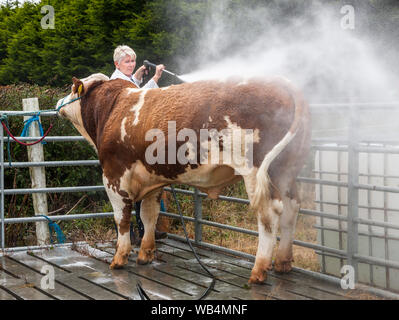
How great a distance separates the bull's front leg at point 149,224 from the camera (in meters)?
5.25

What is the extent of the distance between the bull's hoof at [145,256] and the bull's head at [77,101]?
4.00 ft

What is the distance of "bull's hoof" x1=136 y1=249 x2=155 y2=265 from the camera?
520cm

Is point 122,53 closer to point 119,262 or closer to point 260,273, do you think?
point 119,262

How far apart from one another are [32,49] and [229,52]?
6.92 m

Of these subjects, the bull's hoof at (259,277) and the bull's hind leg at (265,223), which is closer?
the bull's hind leg at (265,223)

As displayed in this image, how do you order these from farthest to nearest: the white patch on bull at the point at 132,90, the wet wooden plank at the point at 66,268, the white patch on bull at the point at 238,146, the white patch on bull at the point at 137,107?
the white patch on bull at the point at 132,90
the white patch on bull at the point at 137,107
the wet wooden plank at the point at 66,268
the white patch on bull at the point at 238,146

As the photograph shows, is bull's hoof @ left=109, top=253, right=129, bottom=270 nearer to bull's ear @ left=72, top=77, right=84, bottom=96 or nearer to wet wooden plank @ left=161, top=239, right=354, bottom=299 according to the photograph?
wet wooden plank @ left=161, top=239, right=354, bottom=299

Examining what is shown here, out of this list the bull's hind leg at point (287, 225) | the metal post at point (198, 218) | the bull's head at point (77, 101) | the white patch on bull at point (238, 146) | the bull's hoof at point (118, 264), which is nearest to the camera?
the white patch on bull at point (238, 146)

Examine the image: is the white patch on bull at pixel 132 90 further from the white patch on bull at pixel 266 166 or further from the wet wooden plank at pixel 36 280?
the wet wooden plank at pixel 36 280

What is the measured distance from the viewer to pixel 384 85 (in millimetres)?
15531

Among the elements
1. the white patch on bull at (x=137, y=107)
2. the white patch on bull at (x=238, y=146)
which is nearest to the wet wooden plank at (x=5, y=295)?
the white patch on bull at (x=137, y=107)
